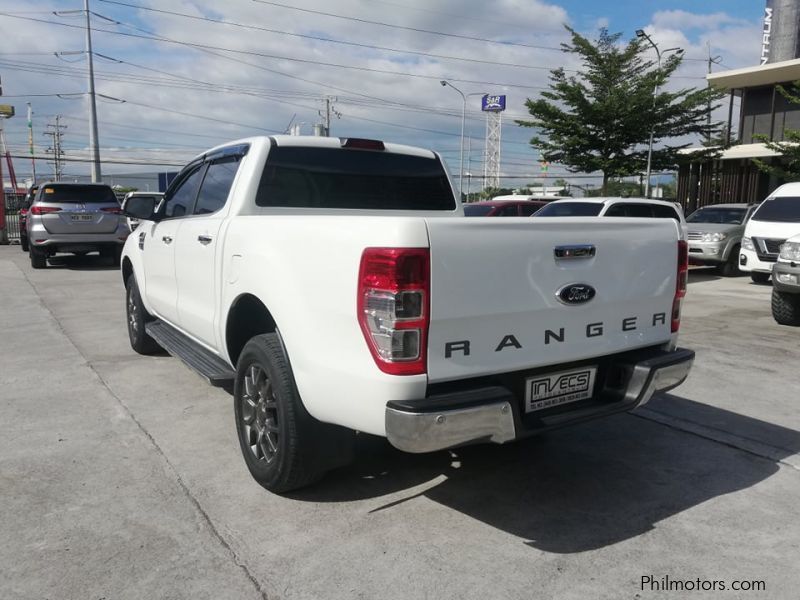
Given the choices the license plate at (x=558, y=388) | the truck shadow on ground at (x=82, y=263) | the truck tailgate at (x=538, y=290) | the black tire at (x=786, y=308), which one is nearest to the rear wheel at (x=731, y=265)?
the black tire at (x=786, y=308)

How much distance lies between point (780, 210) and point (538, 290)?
11257 mm

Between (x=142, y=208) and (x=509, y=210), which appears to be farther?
(x=509, y=210)

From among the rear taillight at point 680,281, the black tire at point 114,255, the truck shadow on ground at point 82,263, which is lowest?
the truck shadow on ground at point 82,263

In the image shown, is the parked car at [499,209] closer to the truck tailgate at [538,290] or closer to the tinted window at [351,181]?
the tinted window at [351,181]

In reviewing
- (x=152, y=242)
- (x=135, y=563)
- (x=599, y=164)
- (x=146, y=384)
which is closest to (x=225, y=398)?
(x=146, y=384)

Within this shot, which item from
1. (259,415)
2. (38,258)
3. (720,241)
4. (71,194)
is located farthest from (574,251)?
(38,258)

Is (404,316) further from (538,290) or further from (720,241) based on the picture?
(720,241)

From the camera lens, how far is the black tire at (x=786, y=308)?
8.39 meters

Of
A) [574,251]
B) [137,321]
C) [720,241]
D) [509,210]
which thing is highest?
[509,210]

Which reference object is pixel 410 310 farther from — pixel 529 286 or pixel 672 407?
pixel 672 407

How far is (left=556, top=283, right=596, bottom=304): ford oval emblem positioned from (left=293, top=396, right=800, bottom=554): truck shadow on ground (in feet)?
3.58

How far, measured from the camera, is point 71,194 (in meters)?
14.2

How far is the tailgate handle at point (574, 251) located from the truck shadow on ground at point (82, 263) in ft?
45.0


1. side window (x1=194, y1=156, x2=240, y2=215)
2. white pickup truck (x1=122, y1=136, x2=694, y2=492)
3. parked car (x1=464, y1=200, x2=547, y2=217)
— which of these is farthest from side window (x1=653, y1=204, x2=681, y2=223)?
side window (x1=194, y1=156, x2=240, y2=215)
